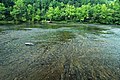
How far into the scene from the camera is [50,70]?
1541 cm

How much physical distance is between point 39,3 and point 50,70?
9803 centimetres

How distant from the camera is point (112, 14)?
3231 inches

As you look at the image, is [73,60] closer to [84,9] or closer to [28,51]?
[28,51]

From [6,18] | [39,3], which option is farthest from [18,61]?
[39,3]

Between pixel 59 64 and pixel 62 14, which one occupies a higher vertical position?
pixel 59 64

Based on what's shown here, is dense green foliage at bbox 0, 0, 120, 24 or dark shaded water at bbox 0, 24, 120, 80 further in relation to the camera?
dense green foliage at bbox 0, 0, 120, 24

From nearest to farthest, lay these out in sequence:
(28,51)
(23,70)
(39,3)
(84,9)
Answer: (23,70), (28,51), (84,9), (39,3)

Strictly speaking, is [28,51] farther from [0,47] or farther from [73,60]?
[73,60]

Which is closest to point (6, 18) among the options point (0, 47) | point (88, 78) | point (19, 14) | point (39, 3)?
point (19, 14)

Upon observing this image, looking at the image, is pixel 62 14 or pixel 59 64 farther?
pixel 62 14

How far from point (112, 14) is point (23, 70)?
7367 centimetres

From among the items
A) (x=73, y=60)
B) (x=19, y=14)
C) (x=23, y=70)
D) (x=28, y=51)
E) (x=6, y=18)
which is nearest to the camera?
(x=23, y=70)

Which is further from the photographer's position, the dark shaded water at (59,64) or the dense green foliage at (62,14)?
the dense green foliage at (62,14)

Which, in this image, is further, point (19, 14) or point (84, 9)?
point (84, 9)
